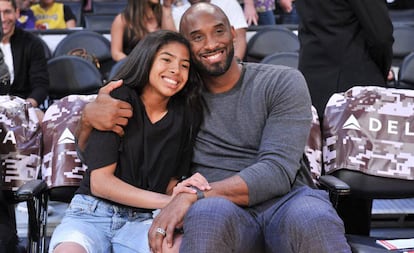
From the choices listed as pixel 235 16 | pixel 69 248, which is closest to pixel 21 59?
pixel 235 16

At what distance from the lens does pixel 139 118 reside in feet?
7.98

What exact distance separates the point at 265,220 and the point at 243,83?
1.83 ft

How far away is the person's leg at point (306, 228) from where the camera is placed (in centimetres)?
197

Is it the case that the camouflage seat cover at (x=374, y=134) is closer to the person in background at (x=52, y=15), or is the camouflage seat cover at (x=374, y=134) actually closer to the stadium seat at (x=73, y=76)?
the stadium seat at (x=73, y=76)

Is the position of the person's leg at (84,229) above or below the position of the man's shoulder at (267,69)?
below

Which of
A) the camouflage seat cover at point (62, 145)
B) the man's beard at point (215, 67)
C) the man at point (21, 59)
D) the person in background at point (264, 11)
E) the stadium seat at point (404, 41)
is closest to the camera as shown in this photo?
the man's beard at point (215, 67)

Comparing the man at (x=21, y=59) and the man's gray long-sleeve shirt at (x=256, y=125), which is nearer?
the man's gray long-sleeve shirt at (x=256, y=125)

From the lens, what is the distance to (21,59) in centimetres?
429

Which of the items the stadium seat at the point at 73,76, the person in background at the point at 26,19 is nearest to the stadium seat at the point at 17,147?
the stadium seat at the point at 73,76

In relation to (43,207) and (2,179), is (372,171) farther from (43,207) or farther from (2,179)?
(2,179)

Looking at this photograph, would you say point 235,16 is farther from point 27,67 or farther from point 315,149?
point 315,149

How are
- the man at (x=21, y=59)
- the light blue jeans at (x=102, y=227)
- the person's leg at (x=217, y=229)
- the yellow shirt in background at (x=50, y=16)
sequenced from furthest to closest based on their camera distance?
the yellow shirt in background at (x=50, y=16) → the man at (x=21, y=59) → the light blue jeans at (x=102, y=227) → the person's leg at (x=217, y=229)

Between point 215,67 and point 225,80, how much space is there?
7 cm

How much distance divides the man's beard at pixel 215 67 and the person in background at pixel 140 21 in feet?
7.12
